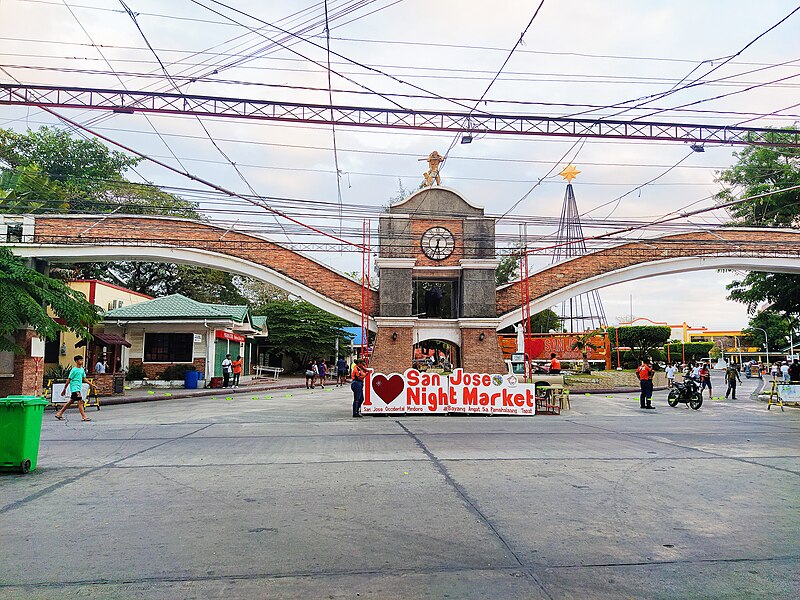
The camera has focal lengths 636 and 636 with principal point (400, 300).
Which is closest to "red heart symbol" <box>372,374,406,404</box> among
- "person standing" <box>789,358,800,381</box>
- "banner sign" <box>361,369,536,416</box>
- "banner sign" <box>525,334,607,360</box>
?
"banner sign" <box>361,369,536,416</box>

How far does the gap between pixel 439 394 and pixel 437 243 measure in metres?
13.8

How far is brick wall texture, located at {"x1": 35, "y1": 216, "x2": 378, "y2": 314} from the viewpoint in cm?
2689

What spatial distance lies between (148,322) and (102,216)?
7405 millimetres

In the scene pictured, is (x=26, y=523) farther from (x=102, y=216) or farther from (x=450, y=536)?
(x=102, y=216)

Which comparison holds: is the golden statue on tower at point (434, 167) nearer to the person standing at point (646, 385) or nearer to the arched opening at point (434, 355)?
the arched opening at point (434, 355)

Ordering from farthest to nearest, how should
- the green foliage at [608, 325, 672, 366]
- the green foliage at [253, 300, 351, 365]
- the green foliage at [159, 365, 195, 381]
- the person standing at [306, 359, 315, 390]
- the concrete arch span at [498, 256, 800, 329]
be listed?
the green foliage at [253, 300, 351, 365], the green foliage at [608, 325, 672, 366], the person standing at [306, 359, 315, 390], the green foliage at [159, 365, 195, 381], the concrete arch span at [498, 256, 800, 329]

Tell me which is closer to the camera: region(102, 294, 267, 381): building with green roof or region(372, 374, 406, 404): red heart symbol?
region(372, 374, 406, 404): red heart symbol

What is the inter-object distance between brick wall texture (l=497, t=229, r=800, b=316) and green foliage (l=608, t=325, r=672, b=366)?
11.3 metres

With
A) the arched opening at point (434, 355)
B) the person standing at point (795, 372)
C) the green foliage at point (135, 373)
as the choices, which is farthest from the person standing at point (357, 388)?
the green foliage at point (135, 373)

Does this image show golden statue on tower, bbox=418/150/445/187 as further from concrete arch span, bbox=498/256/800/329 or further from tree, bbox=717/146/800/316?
tree, bbox=717/146/800/316

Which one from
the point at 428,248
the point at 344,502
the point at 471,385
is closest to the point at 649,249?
the point at 428,248

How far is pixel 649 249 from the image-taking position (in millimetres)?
31516

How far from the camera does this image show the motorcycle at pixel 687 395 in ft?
69.7

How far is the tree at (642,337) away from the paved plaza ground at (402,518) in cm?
3065
